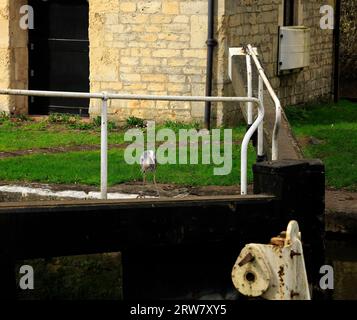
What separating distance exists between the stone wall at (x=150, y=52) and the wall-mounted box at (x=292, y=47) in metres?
2.70

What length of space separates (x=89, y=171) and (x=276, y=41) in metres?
6.73

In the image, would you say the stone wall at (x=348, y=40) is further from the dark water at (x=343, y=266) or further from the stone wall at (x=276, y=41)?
the dark water at (x=343, y=266)

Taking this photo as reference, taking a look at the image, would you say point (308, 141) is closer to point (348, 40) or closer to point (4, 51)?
point (4, 51)

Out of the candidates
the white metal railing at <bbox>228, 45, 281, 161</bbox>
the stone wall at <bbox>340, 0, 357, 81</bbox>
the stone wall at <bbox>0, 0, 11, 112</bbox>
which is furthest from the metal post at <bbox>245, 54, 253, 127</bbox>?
the stone wall at <bbox>340, 0, 357, 81</bbox>

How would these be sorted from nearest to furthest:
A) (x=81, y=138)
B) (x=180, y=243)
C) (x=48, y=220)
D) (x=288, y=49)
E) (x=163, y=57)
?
1. (x=48, y=220)
2. (x=180, y=243)
3. (x=81, y=138)
4. (x=163, y=57)
5. (x=288, y=49)

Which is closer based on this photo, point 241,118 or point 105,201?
point 105,201

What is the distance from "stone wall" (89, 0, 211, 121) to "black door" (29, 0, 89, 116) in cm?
46

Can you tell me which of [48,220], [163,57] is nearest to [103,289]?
[48,220]

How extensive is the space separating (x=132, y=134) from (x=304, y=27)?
15.8 ft

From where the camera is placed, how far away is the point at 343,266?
11414 mm

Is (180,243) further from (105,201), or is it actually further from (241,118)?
(241,118)

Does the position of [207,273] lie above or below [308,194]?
below

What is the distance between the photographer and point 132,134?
16.3 m

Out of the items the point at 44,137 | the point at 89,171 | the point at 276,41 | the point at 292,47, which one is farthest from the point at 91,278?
the point at 292,47
